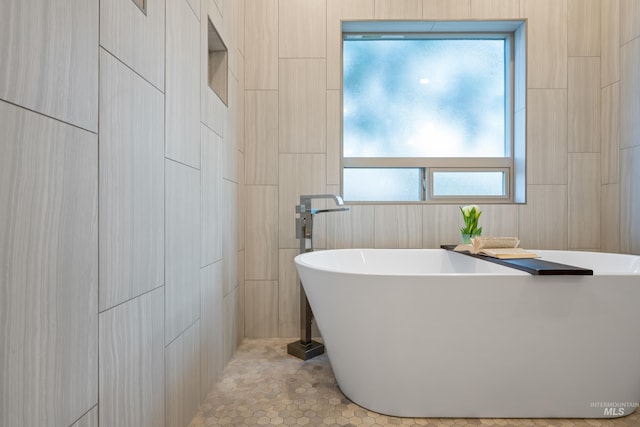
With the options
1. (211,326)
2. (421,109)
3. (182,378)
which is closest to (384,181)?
(421,109)

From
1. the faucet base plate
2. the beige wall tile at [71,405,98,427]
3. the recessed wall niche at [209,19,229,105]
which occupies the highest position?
the recessed wall niche at [209,19,229,105]

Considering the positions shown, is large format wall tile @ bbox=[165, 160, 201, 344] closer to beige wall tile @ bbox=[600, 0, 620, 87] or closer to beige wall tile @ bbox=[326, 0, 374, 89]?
beige wall tile @ bbox=[326, 0, 374, 89]

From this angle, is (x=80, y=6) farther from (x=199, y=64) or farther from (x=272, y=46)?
(x=272, y=46)

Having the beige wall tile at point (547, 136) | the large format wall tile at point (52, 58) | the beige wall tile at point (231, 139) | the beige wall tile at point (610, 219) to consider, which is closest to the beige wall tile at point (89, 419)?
the large format wall tile at point (52, 58)

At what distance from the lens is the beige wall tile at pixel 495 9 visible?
92.0 inches

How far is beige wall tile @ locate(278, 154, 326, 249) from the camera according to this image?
236cm

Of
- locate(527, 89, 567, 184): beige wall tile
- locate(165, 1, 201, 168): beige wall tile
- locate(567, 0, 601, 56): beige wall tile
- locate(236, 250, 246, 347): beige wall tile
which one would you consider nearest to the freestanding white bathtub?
locate(165, 1, 201, 168): beige wall tile

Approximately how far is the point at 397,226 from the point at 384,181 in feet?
1.23

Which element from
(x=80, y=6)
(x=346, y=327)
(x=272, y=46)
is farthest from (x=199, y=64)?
(x=346, y=327)

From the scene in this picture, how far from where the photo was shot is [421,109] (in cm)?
256

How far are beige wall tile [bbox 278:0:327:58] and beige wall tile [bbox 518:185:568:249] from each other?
170cm

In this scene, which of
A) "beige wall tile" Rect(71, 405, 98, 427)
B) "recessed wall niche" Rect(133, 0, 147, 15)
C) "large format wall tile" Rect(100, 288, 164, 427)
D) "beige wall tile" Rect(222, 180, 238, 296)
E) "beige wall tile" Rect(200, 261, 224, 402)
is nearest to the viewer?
"beige wall tile" Rect(71, 405, 98, 427)

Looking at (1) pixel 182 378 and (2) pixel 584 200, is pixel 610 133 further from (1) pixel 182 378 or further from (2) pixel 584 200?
(1) pixel 182 378

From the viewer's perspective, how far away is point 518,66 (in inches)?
96.3
